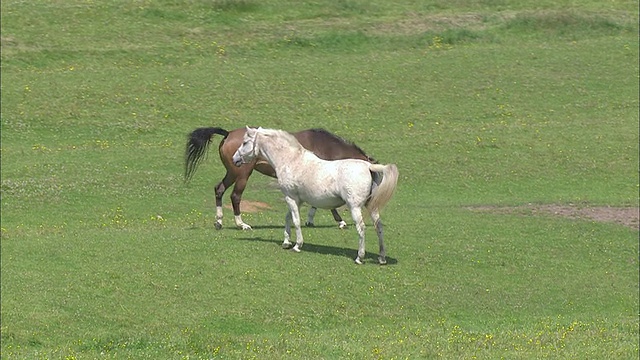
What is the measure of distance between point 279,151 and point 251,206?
925cm

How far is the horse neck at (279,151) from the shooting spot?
27062mm

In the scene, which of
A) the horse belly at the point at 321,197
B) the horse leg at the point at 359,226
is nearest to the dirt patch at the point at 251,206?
the horse belly at the point at 321,197

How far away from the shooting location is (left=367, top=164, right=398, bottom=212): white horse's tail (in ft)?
83.0

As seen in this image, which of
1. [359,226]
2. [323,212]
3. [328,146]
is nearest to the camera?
[359,226]

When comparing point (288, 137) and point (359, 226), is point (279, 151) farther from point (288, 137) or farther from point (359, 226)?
point (359, 226)

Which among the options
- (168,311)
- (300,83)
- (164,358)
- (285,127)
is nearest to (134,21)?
(300,83)

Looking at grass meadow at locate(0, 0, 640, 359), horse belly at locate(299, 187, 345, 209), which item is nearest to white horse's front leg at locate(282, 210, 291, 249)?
grass meadow at locate(0, 0, 640, 359)

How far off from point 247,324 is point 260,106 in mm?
26893

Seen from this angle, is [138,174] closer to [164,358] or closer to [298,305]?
[298,305]

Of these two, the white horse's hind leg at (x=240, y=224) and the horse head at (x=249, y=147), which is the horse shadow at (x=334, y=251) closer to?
the white horse's hind leg at (x=240, y=224)

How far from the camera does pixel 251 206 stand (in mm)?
36219

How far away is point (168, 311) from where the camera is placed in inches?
925

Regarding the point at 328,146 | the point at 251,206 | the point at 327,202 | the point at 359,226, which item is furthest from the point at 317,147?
the point at 251,206

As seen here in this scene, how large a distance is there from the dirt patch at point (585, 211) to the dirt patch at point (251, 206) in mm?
6903
